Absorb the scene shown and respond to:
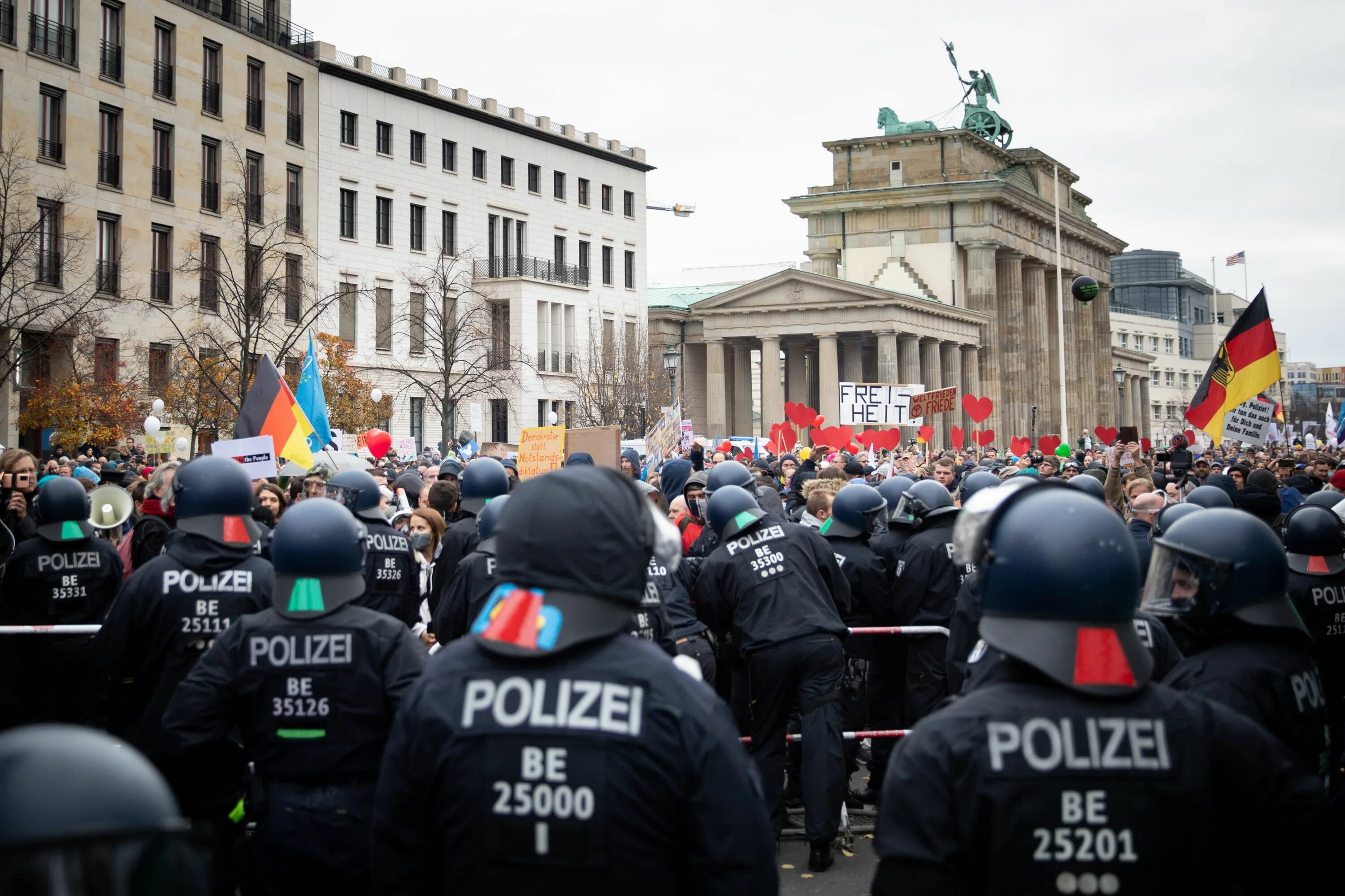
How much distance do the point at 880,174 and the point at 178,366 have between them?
173 ft

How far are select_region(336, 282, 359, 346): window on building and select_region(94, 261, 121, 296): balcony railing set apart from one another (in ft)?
34.5

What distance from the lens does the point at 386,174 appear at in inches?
2044

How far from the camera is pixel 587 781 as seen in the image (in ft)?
8.25

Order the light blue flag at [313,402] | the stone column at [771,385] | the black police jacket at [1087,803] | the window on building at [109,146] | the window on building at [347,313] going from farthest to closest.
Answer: the stone column at [771,385]
the window on building at [347,313]
the window on building at [109,146]
the light blue flag at [313,402]
the black police jacket at [1087,803]

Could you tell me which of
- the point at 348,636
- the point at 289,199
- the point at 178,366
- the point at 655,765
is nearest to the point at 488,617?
the point at 655,765

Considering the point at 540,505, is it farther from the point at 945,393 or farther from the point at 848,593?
the point at 945,393

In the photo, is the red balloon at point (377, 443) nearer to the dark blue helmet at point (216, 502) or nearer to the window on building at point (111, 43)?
the dark blue helmet at point (216, 502)

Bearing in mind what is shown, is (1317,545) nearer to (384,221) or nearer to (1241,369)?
(1241,369)

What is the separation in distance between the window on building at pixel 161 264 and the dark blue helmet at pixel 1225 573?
42.0 metres

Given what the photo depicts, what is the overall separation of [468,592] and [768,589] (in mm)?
1704

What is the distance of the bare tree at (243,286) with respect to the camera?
1447 inches

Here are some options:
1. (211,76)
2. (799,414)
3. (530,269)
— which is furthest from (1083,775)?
(530,269)

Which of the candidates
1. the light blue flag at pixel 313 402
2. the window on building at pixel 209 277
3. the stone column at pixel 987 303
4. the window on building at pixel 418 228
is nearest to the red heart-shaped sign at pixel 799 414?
the light blue flag at pixel 313 402

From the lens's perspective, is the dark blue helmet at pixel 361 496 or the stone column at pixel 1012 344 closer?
the dark blue helmet at pixel 361 496
